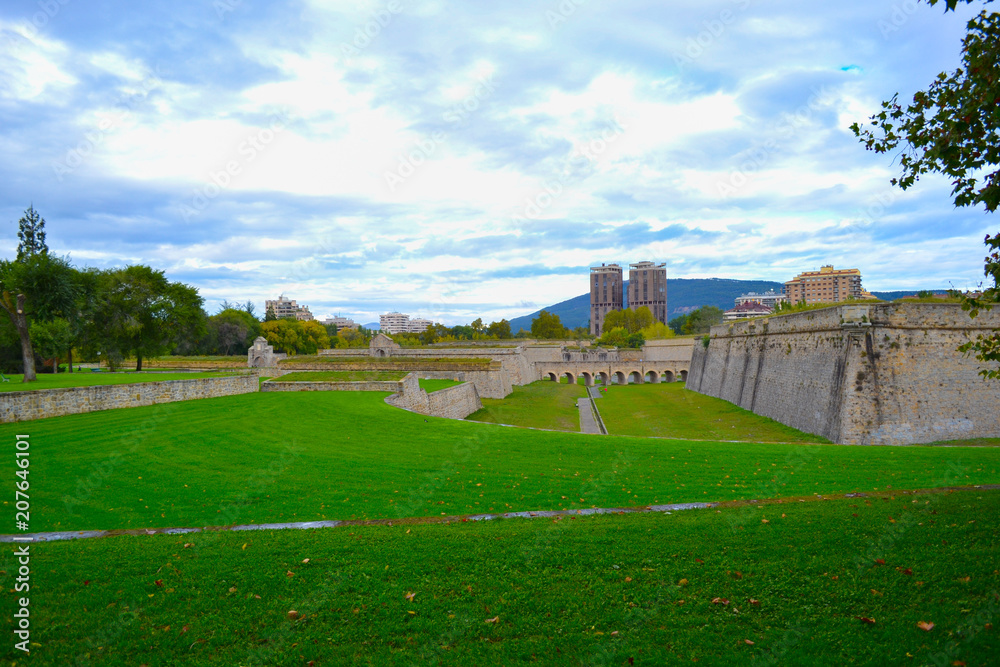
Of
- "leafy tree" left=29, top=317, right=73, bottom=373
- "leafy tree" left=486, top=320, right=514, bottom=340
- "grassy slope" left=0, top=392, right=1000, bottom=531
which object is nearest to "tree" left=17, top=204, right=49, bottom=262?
"leafy tree" left=29, top=317, right=73, bottom=373

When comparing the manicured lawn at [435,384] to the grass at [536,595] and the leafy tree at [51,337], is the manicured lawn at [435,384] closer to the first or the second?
the leafy tree at [51,337]

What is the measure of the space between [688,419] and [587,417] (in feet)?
24.1

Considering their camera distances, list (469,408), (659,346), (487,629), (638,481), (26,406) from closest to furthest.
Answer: (487,629) → (638,481) → (26,406) → (469,408) → (659,346)

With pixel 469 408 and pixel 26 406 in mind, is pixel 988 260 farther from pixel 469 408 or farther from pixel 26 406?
pixel 469 408

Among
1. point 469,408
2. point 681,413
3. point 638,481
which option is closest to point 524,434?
point 638,481

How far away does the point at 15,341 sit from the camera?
31.7 metres

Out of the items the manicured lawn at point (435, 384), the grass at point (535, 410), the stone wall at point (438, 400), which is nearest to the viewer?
the stone wall at point (438, 400)

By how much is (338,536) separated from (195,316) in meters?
32.1

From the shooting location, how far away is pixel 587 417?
36.7 metres

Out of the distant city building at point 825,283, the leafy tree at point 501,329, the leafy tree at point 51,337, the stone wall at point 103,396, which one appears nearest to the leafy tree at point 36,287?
the stone wall at point 103,396

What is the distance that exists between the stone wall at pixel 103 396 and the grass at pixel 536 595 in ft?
34.9

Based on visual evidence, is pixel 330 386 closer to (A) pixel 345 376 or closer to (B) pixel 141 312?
(A) pixel 345 376

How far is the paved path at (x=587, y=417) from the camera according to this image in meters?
31.0

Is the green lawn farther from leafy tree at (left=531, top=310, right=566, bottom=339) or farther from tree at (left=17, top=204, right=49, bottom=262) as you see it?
leafy tree at (left=531, top=310, right=566, bottom=339)
